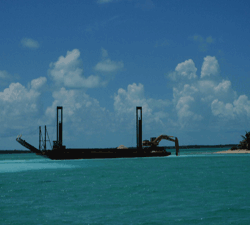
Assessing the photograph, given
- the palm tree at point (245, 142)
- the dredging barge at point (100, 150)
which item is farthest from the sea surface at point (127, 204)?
the palm tree at point (245, 142)

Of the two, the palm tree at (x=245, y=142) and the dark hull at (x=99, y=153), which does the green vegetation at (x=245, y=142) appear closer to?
the palm tree at (x=245, y=142)

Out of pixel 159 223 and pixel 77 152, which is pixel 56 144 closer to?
pixel 77 152

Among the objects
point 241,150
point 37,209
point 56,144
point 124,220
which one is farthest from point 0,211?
point 241,150

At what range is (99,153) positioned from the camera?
88625mm

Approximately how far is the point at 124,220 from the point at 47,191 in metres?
11.4

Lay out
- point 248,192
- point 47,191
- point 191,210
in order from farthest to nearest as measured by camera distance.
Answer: point 47,191
point 248,192
point 191,210

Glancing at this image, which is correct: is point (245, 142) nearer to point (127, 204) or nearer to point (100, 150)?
point (100, 150)

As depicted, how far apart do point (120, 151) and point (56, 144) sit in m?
17.8

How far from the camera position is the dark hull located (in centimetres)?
8303

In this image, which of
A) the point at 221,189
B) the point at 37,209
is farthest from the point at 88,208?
the point at 221,189

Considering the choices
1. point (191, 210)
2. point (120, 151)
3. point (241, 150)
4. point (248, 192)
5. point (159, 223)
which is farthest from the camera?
point (241, 150)

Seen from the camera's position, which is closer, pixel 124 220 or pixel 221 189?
pixel 124 220

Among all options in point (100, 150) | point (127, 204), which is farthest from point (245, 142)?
point (127, 204)

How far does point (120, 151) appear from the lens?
92000mm
